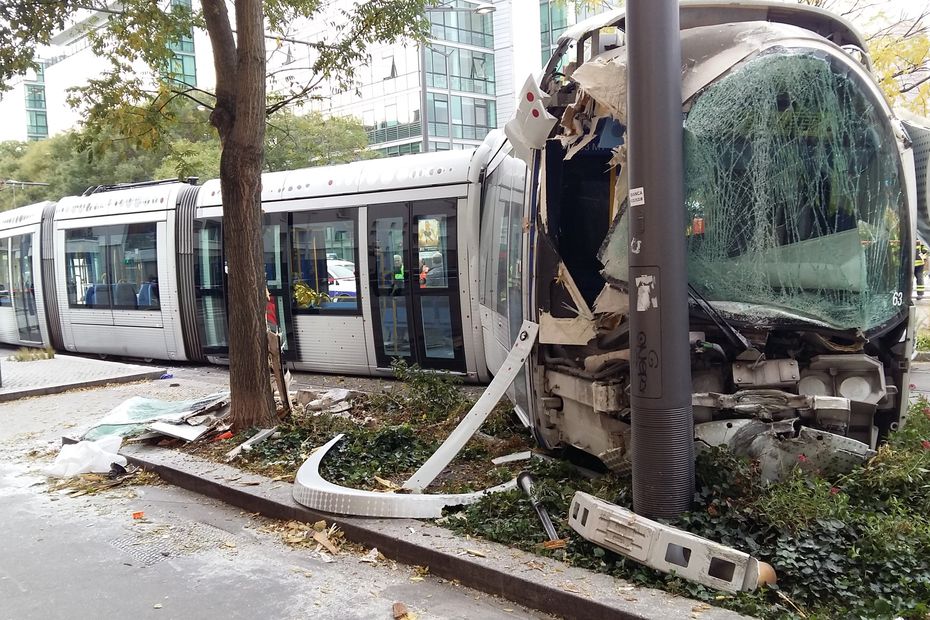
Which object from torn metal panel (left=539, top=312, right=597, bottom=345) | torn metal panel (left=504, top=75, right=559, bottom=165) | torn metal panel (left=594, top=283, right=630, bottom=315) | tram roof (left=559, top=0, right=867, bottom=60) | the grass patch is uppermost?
tram roof (left=559, top=0, right=867, bottom=60)

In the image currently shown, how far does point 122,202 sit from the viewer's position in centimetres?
1397

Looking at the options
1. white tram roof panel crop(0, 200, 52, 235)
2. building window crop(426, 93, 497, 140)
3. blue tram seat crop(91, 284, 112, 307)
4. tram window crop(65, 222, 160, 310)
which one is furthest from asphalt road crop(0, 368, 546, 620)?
building window crop(426, 93, 497, 140)

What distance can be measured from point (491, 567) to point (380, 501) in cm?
113

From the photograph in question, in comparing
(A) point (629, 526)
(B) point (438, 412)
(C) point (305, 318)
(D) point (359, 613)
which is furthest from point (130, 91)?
(A) point (629, 526)

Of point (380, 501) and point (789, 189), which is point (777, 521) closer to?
point (789, 189)

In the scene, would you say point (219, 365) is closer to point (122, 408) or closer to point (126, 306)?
point (126, 306)

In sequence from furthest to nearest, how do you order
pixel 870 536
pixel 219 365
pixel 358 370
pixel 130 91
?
pixel 219 365 < pixel 358 370 < pixel 130 91 < pixel 870 536

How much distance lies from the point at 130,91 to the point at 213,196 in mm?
3838

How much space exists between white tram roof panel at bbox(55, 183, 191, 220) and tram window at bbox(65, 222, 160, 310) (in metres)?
0.31

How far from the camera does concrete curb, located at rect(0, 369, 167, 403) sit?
11164 mm

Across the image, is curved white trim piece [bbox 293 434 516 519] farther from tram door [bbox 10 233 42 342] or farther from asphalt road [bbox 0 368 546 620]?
tram door [bbox 10 233 42 342]

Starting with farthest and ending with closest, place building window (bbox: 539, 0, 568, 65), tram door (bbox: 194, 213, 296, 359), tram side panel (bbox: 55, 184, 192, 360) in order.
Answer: building window (bbox: 539, 0, 568, 65) → tram side panel (bbox: 55, 184, 192, 360) → tram door (bbox: 194, 213, 296, 359)

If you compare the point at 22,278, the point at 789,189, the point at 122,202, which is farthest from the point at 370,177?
the point at 22,278

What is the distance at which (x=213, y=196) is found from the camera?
494 inches
